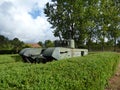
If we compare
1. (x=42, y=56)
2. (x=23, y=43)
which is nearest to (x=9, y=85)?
(x=42, y=56)

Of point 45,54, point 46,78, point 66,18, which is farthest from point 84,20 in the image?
point 46,78

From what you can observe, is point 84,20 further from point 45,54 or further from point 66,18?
point 45,54

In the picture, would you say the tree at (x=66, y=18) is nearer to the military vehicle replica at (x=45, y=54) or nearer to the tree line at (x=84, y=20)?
the tree line at (x=84, y=20)

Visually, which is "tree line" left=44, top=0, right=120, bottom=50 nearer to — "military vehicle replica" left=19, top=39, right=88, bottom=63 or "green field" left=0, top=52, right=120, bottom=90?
"military vehicle replica" left=19, top=39, right=88, bottom=63

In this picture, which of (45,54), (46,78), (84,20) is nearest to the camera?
(46,78)

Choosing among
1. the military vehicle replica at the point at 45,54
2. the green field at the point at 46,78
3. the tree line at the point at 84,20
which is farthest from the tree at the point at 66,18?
the green field at the point at 46,78

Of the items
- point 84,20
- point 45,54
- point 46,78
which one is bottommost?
point 46,78

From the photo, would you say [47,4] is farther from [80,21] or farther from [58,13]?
[80,21]

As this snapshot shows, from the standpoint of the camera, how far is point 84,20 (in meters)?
43.8

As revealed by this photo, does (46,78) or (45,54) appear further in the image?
(45,54)

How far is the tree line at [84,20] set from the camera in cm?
4397

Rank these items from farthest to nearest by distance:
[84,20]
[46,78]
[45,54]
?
[84,20] < [45,54] < [46,78]

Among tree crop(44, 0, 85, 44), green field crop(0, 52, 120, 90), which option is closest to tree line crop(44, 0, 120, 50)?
tree crop(44, 0, 85, 44)

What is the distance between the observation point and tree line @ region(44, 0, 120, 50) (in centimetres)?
4397
